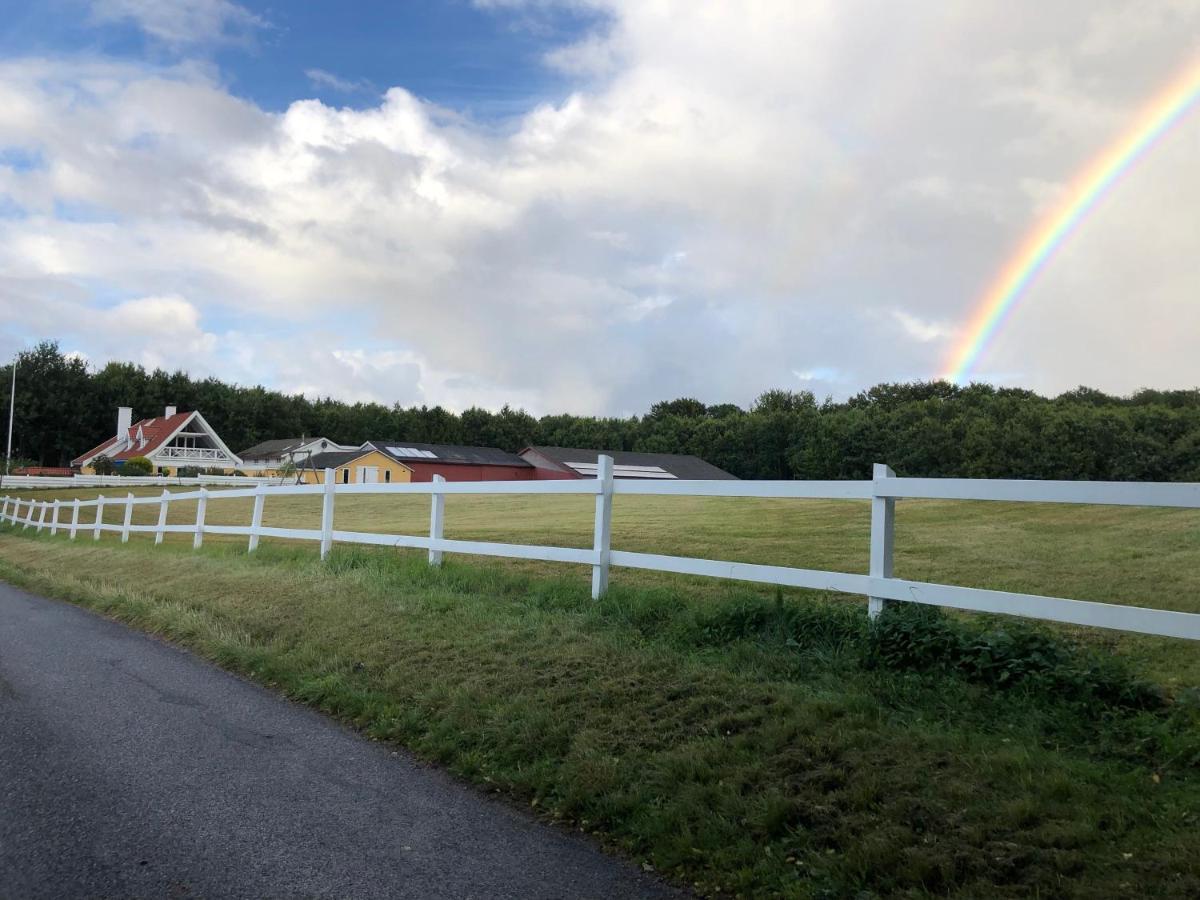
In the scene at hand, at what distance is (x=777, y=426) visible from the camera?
273ft

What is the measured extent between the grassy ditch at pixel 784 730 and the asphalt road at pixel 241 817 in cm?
30

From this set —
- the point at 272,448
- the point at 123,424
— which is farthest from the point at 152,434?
the point at 272,448

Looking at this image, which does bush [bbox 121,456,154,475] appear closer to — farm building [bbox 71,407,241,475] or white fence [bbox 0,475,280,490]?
farm building [bbox 71,407,241,475]

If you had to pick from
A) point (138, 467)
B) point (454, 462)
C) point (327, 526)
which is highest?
point (454, 462)

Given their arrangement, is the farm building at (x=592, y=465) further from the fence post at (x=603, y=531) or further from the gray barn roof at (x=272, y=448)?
the fence post at (x=603, y=531)

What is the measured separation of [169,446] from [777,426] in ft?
172

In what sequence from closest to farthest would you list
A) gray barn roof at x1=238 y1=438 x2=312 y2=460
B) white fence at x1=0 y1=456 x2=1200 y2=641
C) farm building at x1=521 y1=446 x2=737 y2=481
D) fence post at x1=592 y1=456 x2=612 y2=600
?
white fence at x1=0 y1=456 x2=1200 y2=641
fence post at x1=592 y1=456 x2=612 y2=600
farm building at x1=521 y1=446 x2=737 y2=481
gray barn roof at x1=238 y1=438 x2=312 y2=460

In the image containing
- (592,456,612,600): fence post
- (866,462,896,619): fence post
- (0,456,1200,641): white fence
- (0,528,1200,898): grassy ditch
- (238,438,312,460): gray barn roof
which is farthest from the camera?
(238,438,312,460): gray barn roof

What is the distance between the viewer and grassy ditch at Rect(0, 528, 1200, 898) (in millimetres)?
3350

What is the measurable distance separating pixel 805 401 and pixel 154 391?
70343mm

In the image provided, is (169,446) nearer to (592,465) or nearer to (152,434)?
(152,434)

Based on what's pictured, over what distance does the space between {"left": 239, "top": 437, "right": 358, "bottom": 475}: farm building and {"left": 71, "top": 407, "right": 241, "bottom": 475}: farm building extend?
104 inches

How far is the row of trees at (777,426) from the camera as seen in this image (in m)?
56.5

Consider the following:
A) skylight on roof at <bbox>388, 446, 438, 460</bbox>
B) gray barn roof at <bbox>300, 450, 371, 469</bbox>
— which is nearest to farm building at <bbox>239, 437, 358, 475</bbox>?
gray barn roof at <bbox>300, 450, 371, 469</bbox>
